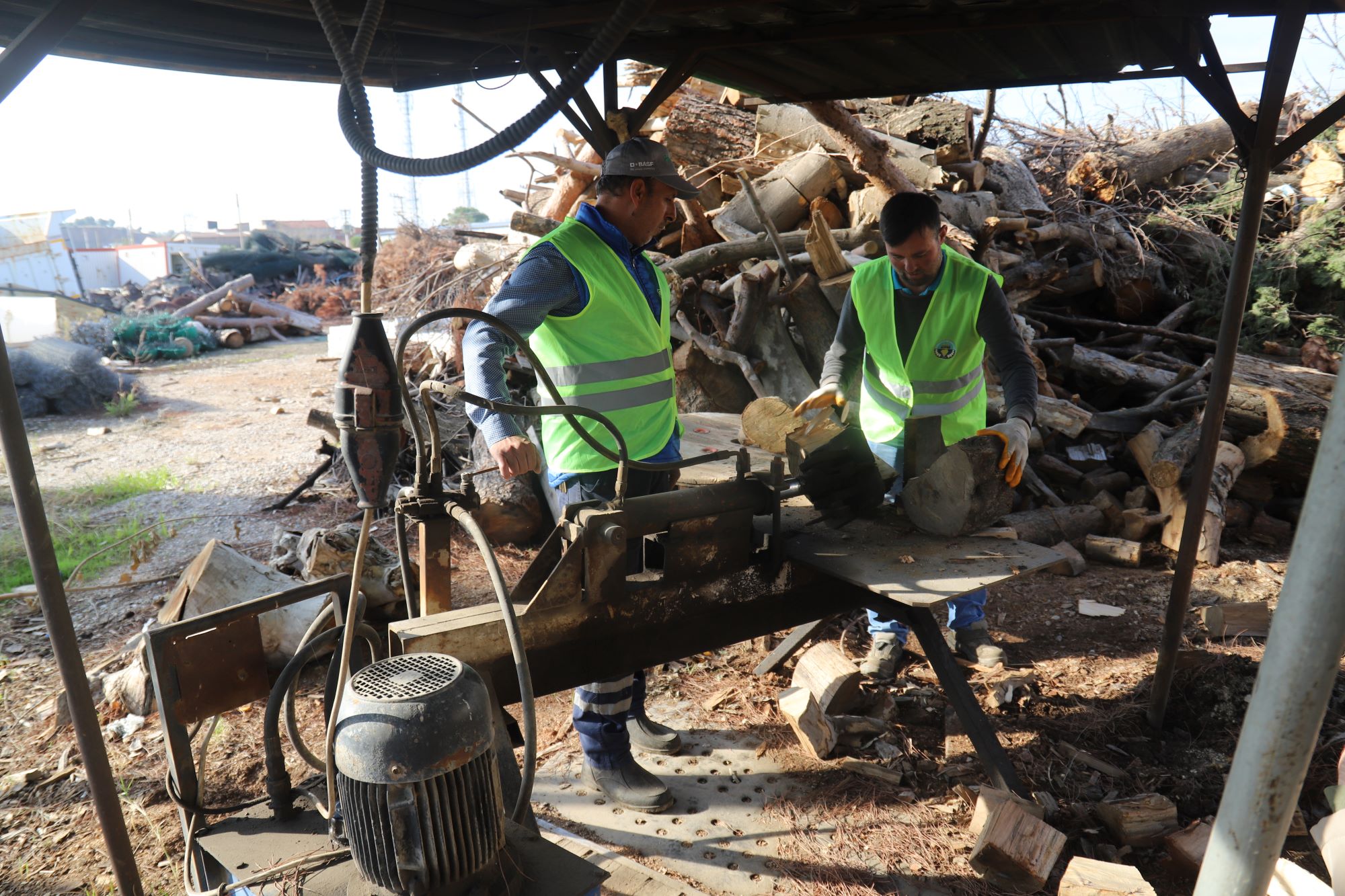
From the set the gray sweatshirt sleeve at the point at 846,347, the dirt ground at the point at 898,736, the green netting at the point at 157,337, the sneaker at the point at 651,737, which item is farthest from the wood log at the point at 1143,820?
the green netting at the point at 157,337

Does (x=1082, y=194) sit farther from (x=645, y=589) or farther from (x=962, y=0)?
(x=645, y=589)

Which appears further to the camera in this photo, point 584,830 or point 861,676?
point 861,676

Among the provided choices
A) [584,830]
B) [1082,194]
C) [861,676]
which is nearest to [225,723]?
[584,830]

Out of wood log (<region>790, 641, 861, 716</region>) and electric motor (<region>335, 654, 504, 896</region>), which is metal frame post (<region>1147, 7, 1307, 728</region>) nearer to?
wood log (<region>790, 641, 861, 716</region>)

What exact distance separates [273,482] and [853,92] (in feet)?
18.3

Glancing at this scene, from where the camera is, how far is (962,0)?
10.1ft

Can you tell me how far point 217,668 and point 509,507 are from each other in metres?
3.39

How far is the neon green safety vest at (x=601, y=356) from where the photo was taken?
109 inches

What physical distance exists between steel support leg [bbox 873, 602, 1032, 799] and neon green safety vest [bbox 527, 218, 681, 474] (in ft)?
3.42

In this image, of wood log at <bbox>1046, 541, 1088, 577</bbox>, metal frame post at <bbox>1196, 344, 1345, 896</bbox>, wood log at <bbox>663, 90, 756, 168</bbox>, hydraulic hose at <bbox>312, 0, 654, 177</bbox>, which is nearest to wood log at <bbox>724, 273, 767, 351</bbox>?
wood log at <bbox>663, 90, 756, 168</bbox>

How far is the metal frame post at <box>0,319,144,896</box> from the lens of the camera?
72.9 inches

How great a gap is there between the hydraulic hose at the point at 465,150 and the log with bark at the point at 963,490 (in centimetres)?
161

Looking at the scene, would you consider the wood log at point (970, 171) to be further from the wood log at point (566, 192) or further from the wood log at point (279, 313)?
the wood log at point (279, 313)

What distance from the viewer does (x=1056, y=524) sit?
541cm
